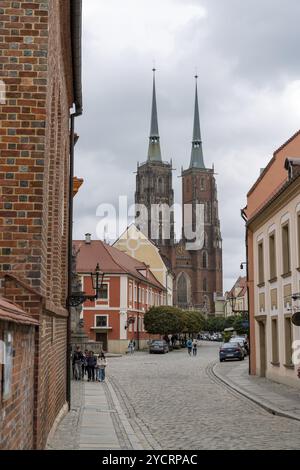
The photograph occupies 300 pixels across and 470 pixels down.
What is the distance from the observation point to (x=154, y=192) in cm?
12694

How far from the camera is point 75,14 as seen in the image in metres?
11.3

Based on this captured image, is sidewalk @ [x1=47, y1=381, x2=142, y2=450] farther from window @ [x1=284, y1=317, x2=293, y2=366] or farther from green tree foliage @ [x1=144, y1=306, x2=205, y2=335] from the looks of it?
green tree foliage @ [x1=144, y1=306, x2=205, y2=335]

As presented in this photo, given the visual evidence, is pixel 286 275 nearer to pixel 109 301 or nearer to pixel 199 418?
pixel 199 418

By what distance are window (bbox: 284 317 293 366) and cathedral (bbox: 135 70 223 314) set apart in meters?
92.6

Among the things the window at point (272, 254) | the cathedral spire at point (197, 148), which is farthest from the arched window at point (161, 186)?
the window at point (272, 254)

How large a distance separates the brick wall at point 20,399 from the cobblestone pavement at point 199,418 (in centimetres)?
370

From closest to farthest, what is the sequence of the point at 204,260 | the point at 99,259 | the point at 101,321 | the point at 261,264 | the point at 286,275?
the point at 286,275 < the point at 261,264 < the point at 101,321 < the point at 99,259 < the point at 204,260

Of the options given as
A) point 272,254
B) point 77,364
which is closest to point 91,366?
point 77,364

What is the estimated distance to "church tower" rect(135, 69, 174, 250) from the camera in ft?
402

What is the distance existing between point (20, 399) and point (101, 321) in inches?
1826

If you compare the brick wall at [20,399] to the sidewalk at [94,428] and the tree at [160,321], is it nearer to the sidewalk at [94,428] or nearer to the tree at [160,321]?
the sidewalk at [94,428]
